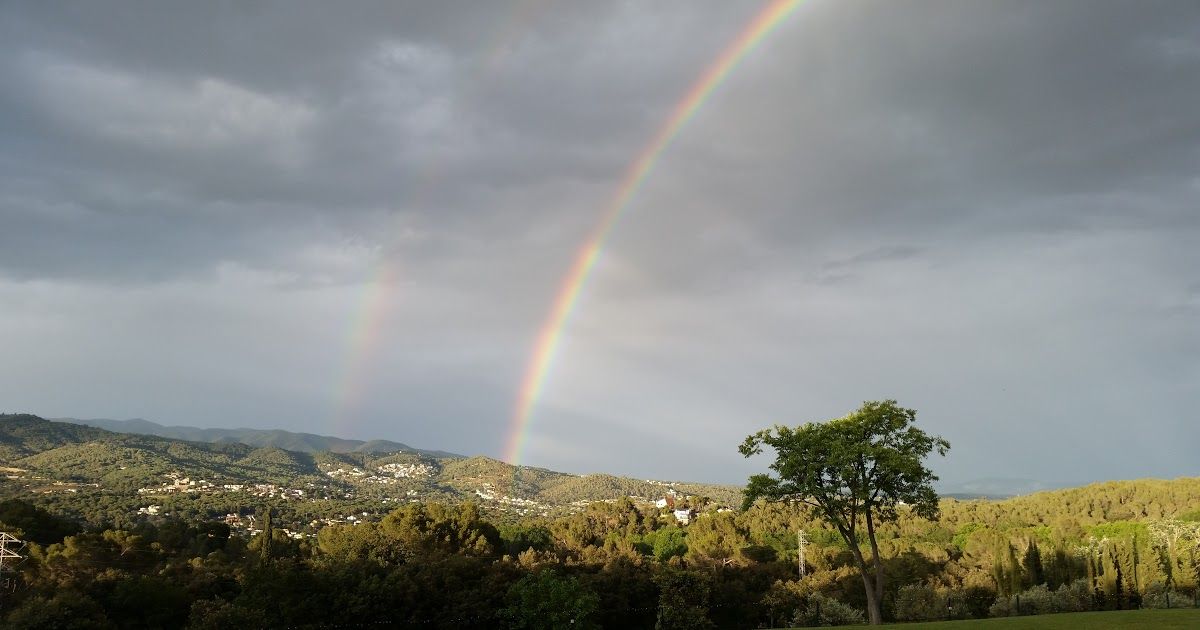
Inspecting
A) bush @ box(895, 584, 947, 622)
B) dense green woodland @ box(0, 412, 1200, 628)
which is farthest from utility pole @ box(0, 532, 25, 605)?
bush @ box(895, 584, 947, 622)

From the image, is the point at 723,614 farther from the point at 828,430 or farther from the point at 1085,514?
the point at 1085,514

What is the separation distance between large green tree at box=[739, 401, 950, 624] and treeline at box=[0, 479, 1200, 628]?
1333cm

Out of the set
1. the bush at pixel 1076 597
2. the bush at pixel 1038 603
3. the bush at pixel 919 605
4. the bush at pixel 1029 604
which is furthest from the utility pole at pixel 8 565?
the bush at pixel 1076 597

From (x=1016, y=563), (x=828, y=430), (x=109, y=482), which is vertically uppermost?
(x=828, y=430)

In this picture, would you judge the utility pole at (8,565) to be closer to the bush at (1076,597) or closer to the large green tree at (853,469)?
the large green tree at (853,469)

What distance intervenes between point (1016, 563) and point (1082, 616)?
3186cm

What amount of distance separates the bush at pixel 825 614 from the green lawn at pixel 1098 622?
67.0ft

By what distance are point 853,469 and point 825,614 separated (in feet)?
57.0

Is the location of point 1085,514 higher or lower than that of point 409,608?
higher

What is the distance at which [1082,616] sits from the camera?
91.4ft

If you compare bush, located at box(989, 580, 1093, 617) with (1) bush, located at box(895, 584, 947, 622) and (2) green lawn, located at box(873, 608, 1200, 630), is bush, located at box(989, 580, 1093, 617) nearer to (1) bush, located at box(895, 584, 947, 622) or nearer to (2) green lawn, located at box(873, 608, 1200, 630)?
(1) bush, located at box(895, 584, 947, 622)

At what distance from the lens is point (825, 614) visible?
48.7m

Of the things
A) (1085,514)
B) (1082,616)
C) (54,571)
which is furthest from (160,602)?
(1085,514)

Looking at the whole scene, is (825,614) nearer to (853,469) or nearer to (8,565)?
(853,469)
